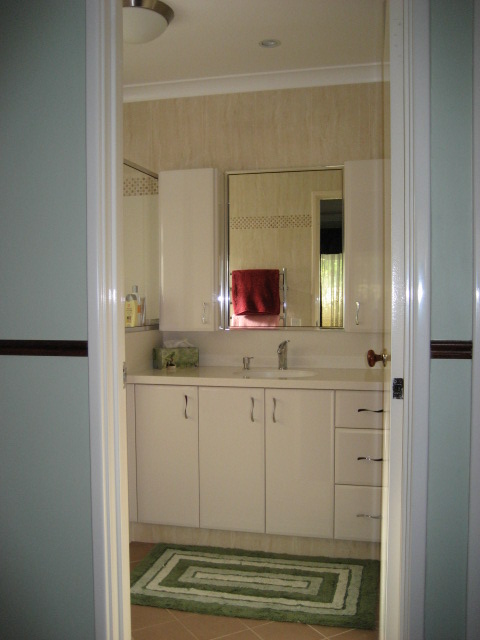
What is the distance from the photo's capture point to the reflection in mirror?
11.0ft

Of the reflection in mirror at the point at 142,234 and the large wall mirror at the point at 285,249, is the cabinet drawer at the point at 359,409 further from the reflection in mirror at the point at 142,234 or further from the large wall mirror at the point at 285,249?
the reflection in mirror at the point at 142,234

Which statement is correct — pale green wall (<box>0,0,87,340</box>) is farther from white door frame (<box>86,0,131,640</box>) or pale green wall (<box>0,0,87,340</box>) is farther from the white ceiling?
the white ceiling

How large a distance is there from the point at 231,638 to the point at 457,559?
114cm

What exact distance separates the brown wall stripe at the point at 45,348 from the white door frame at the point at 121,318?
0.14ft

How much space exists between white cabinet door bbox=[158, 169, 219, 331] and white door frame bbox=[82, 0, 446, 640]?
5.36 ft

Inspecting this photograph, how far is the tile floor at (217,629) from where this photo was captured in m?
2.26

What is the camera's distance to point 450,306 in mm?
1491

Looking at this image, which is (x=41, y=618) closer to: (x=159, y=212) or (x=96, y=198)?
(x=96, y=198)

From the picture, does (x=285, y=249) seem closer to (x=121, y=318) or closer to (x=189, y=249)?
(x=189, y=249)

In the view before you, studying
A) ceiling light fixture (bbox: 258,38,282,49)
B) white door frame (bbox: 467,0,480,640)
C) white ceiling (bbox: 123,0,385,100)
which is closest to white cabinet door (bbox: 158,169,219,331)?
white ceiling (bbox: 123,0,385,100)

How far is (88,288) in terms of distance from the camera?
1.63 m

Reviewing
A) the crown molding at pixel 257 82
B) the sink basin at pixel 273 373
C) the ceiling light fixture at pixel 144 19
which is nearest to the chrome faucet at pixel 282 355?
the sink basin at pixel 273 373

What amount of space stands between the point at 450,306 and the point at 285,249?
6.30 ft

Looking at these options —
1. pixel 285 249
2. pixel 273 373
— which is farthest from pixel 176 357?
pixel 285 249
